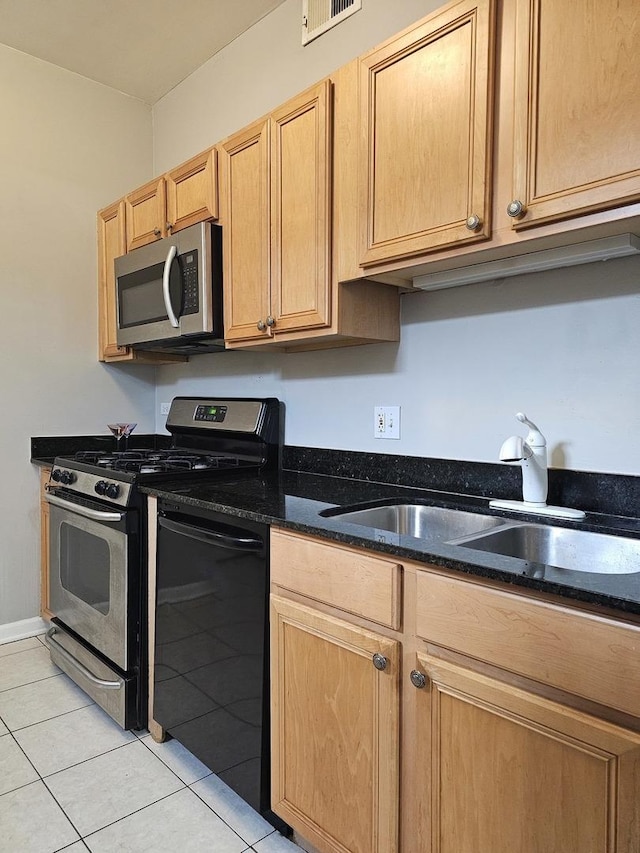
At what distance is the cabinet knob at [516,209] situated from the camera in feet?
4.10

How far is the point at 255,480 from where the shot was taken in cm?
210

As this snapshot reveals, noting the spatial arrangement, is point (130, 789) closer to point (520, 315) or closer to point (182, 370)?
point (520, 315)

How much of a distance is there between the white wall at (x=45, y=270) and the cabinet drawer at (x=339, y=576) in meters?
1.96

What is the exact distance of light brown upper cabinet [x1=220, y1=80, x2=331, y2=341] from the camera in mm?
1755

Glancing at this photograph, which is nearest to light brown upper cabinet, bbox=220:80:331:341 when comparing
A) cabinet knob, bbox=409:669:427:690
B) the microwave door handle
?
the microwave door handle

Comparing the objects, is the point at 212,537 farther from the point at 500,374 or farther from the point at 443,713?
the point at 500,374

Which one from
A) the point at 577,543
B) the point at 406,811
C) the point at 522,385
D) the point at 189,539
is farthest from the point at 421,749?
the point at 522,385

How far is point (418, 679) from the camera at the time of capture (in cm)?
112

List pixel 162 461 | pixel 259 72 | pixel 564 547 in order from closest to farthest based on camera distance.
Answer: pixel 564 547 < pixel 162 461 < pixel 259 72

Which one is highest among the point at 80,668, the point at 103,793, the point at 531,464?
the point at 531,464

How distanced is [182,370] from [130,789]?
6.65ft

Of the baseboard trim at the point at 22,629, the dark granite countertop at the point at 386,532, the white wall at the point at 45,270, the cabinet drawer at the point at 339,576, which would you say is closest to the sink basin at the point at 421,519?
the dark granite countertop at the point at 386,532

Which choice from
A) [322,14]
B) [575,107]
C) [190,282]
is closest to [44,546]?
[190,282]

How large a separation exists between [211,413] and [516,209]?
175 cm
